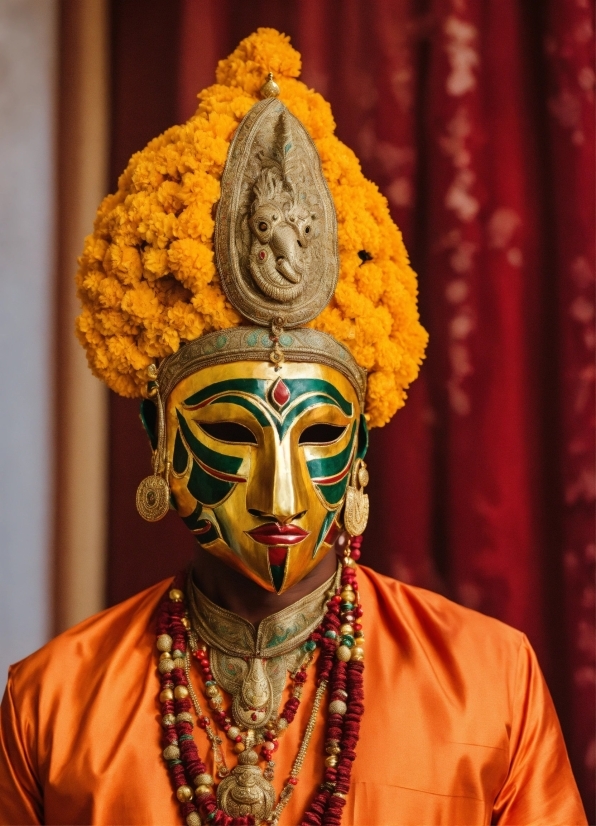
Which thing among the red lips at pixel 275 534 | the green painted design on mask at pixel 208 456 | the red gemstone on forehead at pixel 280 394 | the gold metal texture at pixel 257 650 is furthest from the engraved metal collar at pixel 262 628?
the red gemstone on forehead at pixel 280 394

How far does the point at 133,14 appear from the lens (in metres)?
2.82

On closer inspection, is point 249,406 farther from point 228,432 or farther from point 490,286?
point 490,286

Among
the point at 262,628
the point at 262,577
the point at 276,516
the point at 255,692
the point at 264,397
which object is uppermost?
the point at 264,397

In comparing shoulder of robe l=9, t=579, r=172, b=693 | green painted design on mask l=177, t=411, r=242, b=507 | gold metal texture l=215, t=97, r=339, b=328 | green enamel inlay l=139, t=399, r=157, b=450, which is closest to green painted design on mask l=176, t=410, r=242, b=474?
green painted design on mask l=177, t=411, r=242, b=507

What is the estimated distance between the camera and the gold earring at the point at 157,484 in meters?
1.94

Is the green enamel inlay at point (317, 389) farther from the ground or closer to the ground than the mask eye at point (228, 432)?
farther from the ground

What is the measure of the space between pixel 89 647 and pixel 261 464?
59cm

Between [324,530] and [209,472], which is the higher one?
[209,472]

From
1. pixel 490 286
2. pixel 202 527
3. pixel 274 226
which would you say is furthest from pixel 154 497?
pixel 490 286

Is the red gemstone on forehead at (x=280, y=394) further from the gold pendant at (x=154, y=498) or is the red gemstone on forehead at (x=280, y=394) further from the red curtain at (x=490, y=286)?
the red curtain at (x=490, y=286)

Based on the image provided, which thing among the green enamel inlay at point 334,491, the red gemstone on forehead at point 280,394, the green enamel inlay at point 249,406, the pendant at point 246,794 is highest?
the red gemstone on forehead at point 280,394

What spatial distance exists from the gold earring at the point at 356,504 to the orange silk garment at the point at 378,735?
0.21 m

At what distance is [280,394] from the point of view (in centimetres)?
188

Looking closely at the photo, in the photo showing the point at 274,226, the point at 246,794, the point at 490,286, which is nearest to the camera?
the point at 246,794
